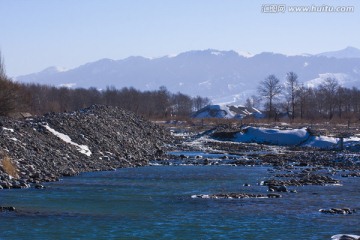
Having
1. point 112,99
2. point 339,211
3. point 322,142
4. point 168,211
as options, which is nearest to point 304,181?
point 339,211

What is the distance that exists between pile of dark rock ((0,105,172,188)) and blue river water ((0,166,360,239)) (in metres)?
1.80

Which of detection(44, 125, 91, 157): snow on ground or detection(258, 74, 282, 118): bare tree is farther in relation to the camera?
detection(258, 74, 282, 118): bare tree

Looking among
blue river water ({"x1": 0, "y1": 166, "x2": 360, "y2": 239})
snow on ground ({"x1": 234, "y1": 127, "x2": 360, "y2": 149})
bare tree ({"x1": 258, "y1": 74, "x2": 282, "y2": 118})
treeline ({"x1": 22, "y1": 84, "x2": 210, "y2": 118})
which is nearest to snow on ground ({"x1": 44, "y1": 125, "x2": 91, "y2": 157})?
blue river water ({"x1": 0, "y1": 166, "x2": 360, "y2": 239})

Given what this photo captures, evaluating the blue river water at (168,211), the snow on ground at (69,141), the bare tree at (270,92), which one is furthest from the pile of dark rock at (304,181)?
the bare tree at (270,92)

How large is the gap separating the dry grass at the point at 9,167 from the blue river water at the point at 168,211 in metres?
2.10

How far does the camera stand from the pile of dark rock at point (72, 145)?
30172 millimetres

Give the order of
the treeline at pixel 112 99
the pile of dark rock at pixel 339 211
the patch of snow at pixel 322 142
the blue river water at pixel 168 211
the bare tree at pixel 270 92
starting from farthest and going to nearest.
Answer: the treeline at pixel 112 99 → the bare tree at pixel 270 92 → the patch of snow at pixel 322 142 → the pile of dark rock at pixel 339 211 → the blue river water at pixel 168 211

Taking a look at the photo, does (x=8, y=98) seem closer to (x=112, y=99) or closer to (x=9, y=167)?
(x=9, y=167)

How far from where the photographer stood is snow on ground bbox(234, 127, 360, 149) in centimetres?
5184

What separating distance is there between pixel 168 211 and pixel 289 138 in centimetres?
3726

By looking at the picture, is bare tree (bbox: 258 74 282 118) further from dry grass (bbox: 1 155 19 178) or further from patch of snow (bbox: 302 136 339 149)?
dry grass (bbox: 1 155 19 178)

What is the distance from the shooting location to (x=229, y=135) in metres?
63.4

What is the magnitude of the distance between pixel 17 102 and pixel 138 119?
10.8 meters

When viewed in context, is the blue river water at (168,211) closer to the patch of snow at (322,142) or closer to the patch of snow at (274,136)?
the patch of snow at (322,142)
